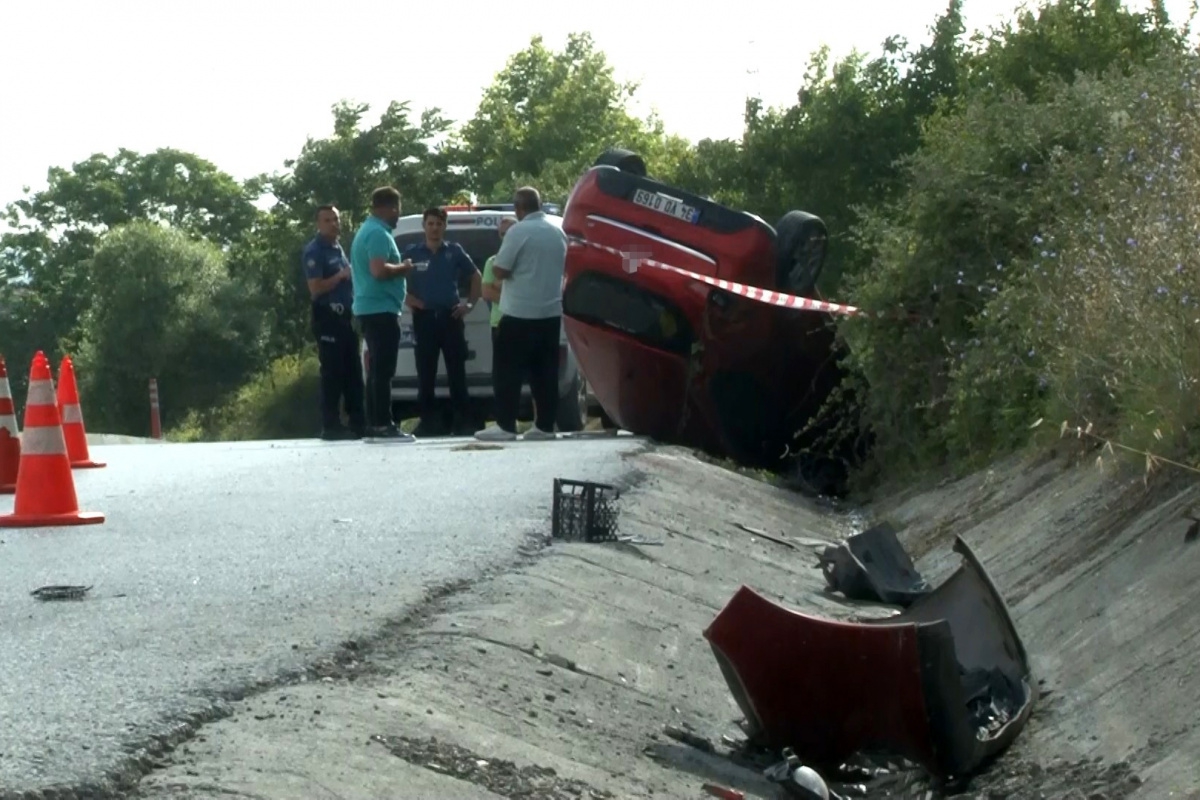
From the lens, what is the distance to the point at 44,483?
9812 millimetres

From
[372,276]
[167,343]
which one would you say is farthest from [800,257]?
[167,343]

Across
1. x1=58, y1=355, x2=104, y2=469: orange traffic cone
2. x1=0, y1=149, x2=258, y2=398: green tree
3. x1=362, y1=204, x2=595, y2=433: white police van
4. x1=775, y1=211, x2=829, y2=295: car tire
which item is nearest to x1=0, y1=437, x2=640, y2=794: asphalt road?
x1=58, y1=355, x2=104, y2=469: orange traffic cone

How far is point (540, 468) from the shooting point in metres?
12.1

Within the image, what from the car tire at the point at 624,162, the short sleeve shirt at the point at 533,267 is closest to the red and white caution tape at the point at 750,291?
the short sleeve shirt at the point at 533,267

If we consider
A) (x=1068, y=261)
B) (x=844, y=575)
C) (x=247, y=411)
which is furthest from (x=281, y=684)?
(x=247, y=411)

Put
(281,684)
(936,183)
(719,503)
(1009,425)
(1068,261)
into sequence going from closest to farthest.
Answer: (281,684), (1068,261), (1009,425), (719,503), (936,183)

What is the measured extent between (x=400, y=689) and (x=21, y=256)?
365 feet

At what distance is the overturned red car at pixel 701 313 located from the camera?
46.4 ft

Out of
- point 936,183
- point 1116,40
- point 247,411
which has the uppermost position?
point 1116,40

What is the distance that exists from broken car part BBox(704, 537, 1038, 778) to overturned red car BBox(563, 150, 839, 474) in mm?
7943

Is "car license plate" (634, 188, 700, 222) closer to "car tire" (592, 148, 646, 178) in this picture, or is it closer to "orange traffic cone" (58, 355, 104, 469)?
"car tire" (592, 148, 646, 178)

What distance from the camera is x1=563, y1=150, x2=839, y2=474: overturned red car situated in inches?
557

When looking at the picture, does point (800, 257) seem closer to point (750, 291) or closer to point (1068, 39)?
point (750, 291)

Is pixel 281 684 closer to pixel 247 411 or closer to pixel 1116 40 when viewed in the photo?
pixel 1116 40
